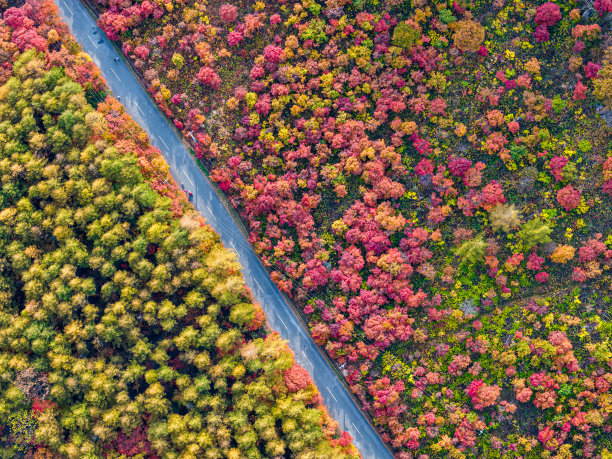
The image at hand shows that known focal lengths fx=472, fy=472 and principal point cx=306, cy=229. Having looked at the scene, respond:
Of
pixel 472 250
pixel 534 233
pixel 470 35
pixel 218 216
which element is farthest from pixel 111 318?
pixel 470 35

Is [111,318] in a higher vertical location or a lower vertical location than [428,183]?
higher

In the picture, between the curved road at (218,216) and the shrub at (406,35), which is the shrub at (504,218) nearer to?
the shrub at (406,35)

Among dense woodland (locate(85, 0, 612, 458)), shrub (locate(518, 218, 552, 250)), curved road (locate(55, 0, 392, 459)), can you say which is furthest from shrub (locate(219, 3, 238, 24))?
shrub (locate(518, 218, 552, 250))

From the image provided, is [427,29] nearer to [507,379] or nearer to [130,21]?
[130,21]

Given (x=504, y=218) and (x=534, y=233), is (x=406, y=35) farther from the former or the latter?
(x=534, y=233)

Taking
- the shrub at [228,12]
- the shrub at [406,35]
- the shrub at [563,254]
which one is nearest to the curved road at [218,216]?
the shrub at [228,12]

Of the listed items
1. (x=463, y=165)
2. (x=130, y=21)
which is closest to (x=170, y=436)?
(x=463, y=165)
